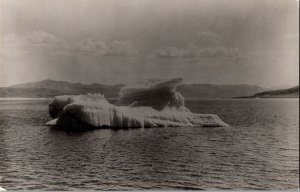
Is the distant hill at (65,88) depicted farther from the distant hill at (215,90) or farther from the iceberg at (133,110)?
the distant hill at (215,90)

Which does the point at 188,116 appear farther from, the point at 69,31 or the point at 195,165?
the point at 69,31

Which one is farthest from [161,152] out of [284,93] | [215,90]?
[284,93]

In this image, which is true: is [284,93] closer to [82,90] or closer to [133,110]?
[133,110]

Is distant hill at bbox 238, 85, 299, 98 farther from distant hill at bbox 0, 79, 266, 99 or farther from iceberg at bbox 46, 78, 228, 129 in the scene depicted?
iceberg at bbox 46, 78, 228, 129

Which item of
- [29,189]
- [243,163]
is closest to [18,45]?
[29,189]

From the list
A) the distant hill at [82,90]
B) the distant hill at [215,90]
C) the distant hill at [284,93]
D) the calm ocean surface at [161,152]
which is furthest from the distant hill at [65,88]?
the distant hill at [284,93]

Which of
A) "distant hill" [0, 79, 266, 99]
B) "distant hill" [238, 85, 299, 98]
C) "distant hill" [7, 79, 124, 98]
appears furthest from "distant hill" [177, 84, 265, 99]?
"distant hill" [7, 79, 124, 98]
